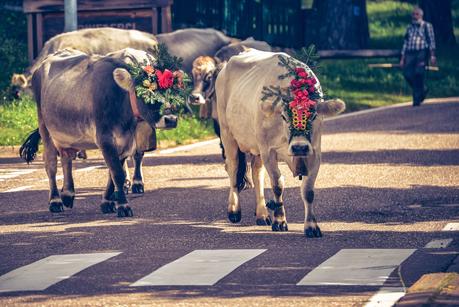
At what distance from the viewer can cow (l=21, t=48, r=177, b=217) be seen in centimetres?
1766

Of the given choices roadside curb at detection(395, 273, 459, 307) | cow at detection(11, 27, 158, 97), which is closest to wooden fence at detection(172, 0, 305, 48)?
cow at detection(11, 27, 158, 97)

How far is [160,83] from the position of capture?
17594mm

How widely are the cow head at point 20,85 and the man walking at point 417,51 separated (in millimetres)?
7636

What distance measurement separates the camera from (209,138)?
91.0ft

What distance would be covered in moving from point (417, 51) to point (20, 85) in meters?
8.19

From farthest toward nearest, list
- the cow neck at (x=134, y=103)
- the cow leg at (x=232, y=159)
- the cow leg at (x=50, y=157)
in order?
the cow leg at (x=50, y=157) < the cow neck at (x=134, y=103) < the cow leg at (x=232, y=159)

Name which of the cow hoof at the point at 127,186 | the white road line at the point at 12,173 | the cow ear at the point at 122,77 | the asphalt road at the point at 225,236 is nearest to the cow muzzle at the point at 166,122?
the cow ear at the point at 122,77

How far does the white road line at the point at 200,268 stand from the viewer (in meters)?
12.6

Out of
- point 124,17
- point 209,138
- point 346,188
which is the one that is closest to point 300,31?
point 124,17

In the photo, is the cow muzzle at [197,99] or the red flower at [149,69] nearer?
the red flower at [149,69]

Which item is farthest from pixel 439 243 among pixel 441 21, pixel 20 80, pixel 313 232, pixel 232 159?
pixel 441 21

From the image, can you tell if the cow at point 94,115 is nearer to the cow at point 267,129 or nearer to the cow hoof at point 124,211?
the cow hoof at point 124,211

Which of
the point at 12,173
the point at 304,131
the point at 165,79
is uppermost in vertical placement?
the point at 165,79

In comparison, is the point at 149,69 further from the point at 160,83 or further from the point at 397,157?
the point at 397,157
